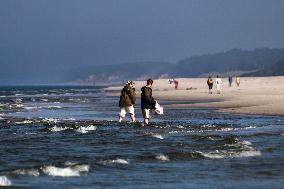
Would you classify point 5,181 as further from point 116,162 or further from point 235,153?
point 235,153

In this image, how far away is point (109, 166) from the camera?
52.5 ft

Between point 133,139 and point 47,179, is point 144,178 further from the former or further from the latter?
point 133,139

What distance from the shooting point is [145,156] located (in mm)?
17672

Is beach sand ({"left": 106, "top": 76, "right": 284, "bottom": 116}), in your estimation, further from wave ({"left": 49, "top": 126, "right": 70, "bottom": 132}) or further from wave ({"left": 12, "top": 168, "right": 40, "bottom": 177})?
wave ({"left": 12, "top": 168, "right": 40, "bottom": 177})

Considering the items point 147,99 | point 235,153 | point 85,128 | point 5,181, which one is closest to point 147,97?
point 147,99

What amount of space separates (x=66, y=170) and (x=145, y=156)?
3.09 metres

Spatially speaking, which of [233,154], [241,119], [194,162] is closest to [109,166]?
[194,162]

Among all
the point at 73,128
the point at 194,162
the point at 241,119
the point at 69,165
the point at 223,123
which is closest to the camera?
the point at 69,165

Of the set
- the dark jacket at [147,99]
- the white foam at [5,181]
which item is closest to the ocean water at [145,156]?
the white foam at [5,181]

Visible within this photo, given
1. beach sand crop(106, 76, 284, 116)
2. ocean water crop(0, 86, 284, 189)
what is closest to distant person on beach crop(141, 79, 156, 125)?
ocean water crop(0, 86, 284, 189)

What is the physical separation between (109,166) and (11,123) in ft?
51.9

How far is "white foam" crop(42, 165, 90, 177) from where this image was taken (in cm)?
1474

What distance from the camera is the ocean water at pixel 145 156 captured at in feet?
45.9

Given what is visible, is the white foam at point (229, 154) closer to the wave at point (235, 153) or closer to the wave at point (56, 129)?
the wave at point (235, 153)
